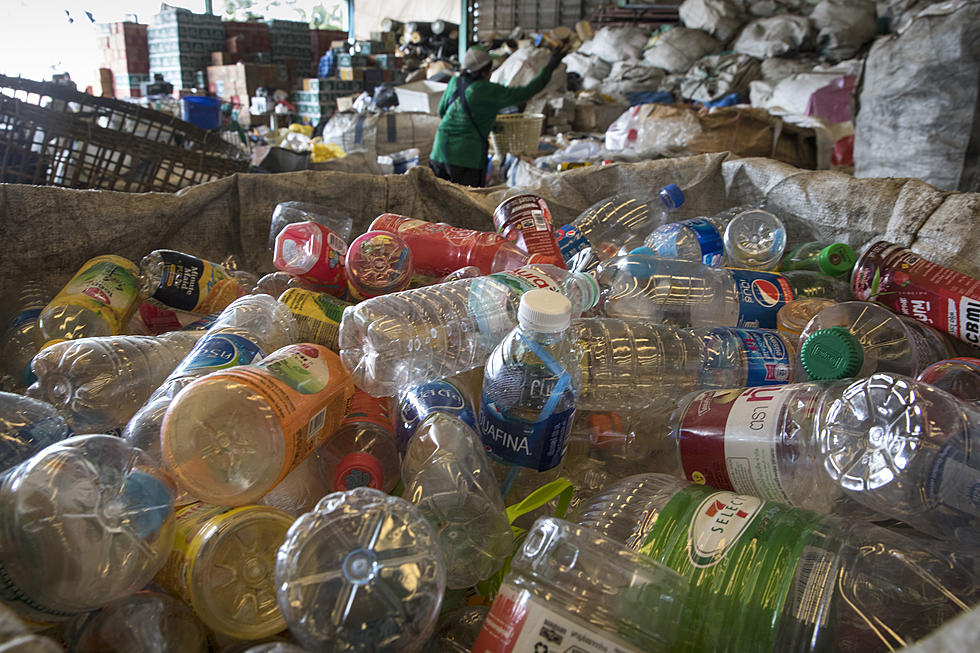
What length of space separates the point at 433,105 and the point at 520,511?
6.23m

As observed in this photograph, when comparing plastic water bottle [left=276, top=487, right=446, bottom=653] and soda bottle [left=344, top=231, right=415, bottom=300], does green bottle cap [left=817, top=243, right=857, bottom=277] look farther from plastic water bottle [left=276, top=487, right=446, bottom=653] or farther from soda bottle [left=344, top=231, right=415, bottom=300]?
plastic water bottle [left=276, top=487, right=446, bottom=653]

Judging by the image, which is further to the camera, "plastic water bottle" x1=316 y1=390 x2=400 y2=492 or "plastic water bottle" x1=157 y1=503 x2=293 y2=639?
"plastic water bottle" x1=316 y1=390 x2=400 y2=492

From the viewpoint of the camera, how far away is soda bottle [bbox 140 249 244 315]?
1.53 meters

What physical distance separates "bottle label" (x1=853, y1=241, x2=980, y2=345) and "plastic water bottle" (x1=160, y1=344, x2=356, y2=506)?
4.65 ft

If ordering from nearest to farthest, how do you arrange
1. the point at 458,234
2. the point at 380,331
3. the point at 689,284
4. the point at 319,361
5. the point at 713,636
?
the point at 713,636
the point at 319,361
the point at 380,331
the point at 689,284
the point at 458,234

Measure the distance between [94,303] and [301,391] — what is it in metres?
0.83

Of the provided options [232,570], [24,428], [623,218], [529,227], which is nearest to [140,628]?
[232,570]

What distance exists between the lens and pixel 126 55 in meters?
8.40

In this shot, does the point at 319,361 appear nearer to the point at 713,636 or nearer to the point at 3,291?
the point at 713,636

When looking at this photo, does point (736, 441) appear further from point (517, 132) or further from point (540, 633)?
point (517, 132)

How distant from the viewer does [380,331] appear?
1306 millimetres

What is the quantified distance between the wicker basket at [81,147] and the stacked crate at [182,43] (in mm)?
7019

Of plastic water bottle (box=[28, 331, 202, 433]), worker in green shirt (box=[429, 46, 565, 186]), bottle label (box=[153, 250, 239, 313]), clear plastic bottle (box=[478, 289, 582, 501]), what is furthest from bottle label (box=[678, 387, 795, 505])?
worker in green shirt (box=[429, 46, 565, 186])

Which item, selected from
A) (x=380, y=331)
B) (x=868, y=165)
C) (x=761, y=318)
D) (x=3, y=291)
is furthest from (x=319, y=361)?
(x=868, y=165)
